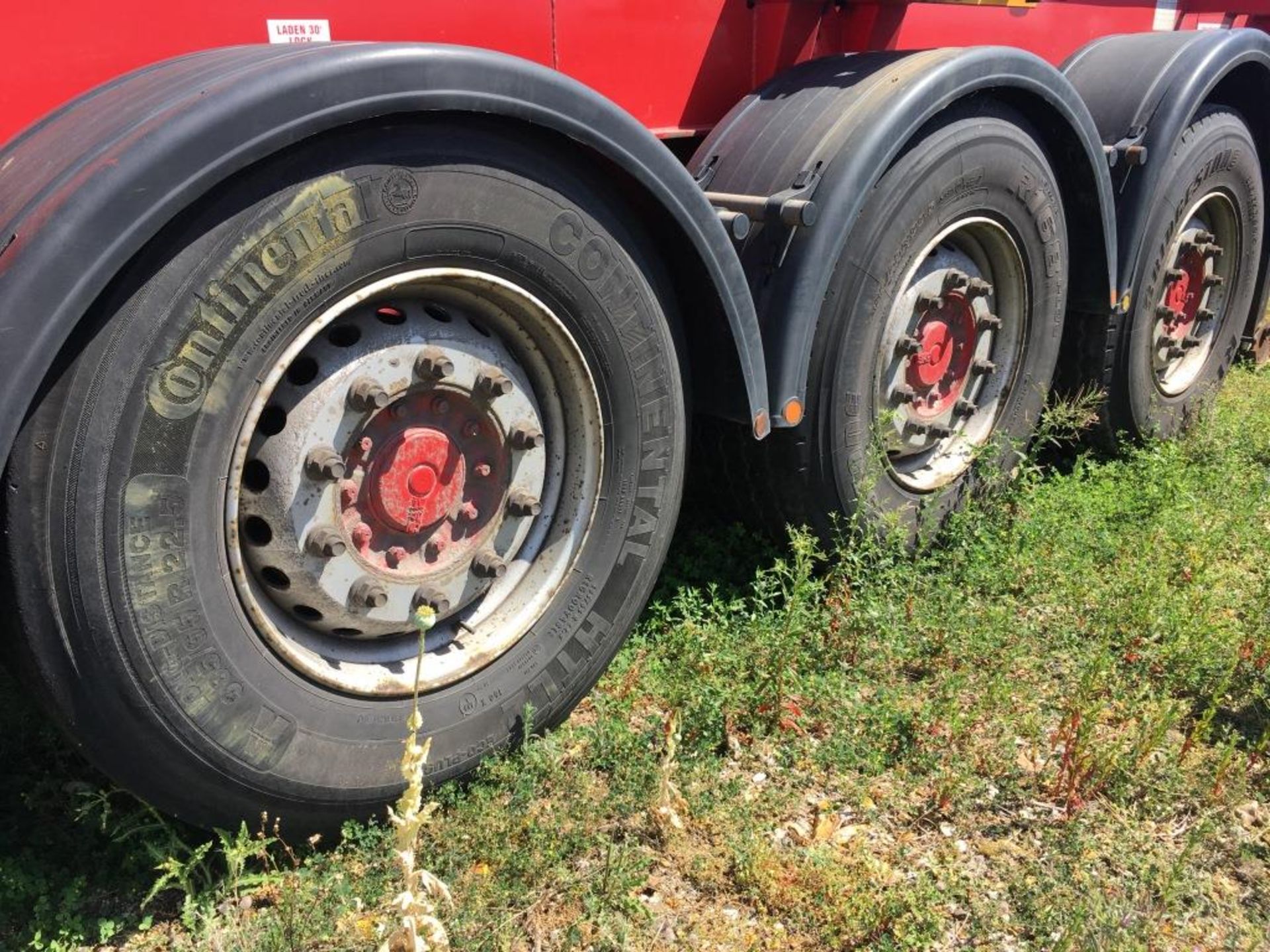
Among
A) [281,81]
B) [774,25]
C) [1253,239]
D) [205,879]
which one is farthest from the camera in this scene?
[1253,239]

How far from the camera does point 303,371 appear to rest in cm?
210

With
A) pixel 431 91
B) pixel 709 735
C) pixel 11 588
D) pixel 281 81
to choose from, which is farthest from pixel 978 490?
pixel 11 588

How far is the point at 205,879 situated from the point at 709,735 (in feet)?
3.81

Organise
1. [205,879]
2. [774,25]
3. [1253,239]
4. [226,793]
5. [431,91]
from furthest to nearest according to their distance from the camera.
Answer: [1253,239]
[774,25]
[205,879]
[226,793]
[431,91]

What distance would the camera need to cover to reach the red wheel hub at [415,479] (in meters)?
2.18

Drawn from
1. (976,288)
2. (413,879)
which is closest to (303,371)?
(413,879)

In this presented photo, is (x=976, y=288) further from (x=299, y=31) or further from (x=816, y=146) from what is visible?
(x=299, y=31)

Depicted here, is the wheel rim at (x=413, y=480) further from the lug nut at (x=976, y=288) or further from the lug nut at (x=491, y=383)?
the lug nut at (x=976, y=288)

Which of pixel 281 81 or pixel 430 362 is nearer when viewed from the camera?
pixel 281 81

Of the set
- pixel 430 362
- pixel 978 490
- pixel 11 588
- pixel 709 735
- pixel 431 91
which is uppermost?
pixel 431 91

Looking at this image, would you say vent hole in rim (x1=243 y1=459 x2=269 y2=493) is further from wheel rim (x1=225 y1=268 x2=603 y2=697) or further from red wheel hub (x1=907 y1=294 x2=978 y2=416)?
red wheel hub (x1=907 y1=294 x2=978 y2=416)

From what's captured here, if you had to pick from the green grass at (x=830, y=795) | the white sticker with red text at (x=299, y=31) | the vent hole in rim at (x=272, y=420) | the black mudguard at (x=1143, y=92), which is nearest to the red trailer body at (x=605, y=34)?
the white sticker with red text at (x=299, y=31)

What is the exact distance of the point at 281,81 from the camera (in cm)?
172

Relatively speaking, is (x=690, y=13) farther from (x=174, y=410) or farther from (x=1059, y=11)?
(x=1059, y=11)
